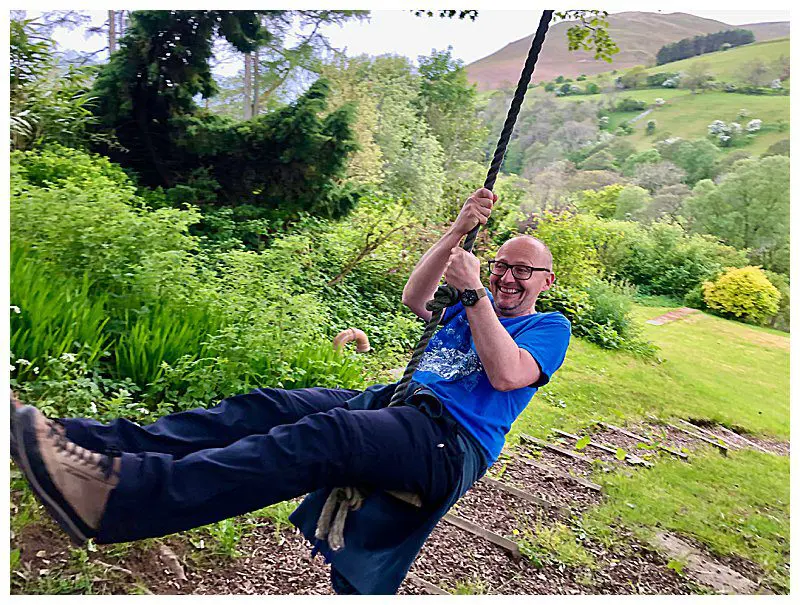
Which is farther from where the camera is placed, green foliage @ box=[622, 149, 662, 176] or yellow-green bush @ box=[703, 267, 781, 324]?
green foliage @ box=[622, 149, 662, 176]

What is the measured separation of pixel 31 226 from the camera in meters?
2.78

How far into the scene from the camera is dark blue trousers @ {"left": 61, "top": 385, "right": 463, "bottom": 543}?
3.62 feet

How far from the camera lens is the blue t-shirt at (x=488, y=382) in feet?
4.49

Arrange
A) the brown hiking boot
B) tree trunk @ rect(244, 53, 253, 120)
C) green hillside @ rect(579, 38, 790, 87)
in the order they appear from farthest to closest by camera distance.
A: green hillside @ rect(579, 38, 790, 87), tree trunk @ rect(244, 53, 253, 120), the brown hiking boot

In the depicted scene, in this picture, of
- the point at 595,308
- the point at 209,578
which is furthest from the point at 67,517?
the point at 595,308

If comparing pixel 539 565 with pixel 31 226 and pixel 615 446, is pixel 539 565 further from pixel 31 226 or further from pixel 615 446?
pixel 31 226

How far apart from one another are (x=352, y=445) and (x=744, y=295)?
5632 mm

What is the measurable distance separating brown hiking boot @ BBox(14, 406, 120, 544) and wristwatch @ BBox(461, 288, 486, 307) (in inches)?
26.9

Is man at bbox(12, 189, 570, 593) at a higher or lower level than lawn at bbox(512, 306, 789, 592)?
higher

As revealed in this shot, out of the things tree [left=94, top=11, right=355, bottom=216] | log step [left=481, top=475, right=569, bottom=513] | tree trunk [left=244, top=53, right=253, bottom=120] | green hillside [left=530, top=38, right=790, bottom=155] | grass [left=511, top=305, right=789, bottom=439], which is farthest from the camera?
green hillside [left=530, top=38, right=790, bottom=155]

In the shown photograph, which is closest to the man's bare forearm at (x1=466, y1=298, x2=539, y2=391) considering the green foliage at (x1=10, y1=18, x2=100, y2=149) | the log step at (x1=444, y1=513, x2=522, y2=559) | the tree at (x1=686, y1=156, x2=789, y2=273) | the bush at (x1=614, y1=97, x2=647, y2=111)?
the log step at (x1=444, y1=513, x2=522, y2=559)

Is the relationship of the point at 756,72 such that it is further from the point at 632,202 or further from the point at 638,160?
the point at 632,202

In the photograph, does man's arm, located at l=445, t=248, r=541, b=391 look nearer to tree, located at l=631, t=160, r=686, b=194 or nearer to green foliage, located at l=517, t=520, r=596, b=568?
green foliage, located at l=517, t=520, r=596, b=568

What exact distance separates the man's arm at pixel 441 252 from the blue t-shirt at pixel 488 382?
0.52 ft
